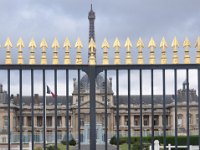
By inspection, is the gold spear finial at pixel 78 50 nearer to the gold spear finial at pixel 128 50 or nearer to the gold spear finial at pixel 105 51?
the gold spear finial at pixel 105 51

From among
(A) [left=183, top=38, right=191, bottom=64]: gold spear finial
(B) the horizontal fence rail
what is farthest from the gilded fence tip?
(A) [left=183, top=38, right=191, bottom=64]: gold spear finial

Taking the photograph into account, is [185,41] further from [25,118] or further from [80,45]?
[25,118]

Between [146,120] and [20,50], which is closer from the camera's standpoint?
[20,50]

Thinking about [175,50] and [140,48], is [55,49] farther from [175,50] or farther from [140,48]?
[175,50]

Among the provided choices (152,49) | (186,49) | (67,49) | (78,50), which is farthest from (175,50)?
(67,49)

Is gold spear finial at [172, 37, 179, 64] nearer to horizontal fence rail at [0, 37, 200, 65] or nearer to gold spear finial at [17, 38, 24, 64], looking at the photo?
horizontal fence rail at [0, 37, 200, 65]

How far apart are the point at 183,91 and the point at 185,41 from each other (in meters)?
42.0

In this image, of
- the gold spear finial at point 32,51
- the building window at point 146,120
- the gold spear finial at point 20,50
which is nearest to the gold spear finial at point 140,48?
the gold spear finial at point 32,51

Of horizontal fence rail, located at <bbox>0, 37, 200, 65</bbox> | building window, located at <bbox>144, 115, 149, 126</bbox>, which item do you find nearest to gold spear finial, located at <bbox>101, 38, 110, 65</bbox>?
horizontal fence rail, located at <bbox>0, 37, 200, 65</bbox>

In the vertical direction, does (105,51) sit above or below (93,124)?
above

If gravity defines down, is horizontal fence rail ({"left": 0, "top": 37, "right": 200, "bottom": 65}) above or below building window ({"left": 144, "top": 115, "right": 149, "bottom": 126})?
above

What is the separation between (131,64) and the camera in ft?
30.8

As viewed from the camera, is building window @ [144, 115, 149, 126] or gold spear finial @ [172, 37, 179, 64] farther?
building window @ [144, 115, 149, 126]

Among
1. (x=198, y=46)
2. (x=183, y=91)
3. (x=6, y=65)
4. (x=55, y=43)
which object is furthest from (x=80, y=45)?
(x=183, y=91)
